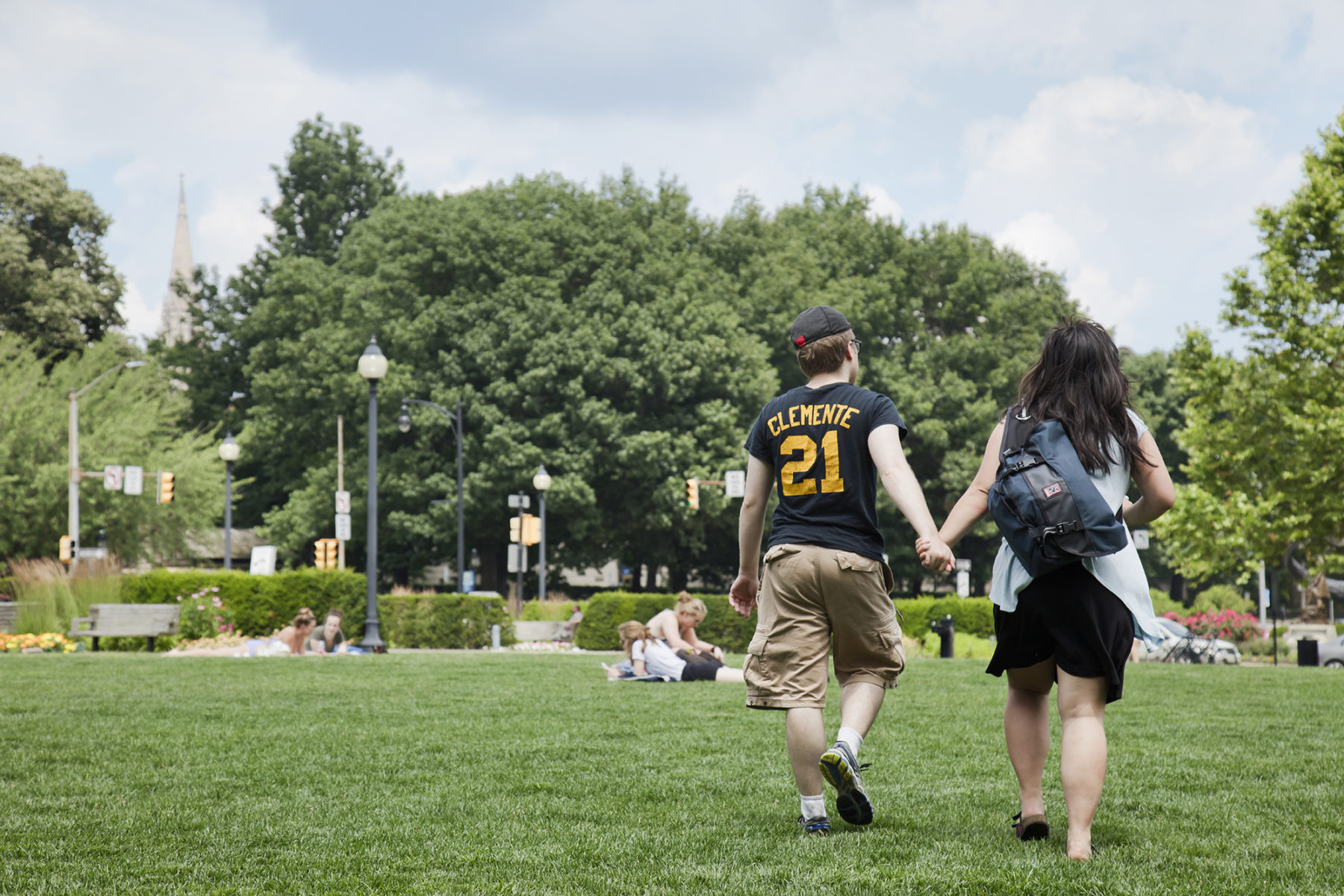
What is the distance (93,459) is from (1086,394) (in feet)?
123

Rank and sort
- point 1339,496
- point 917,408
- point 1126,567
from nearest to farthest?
point 1126,567, point 1339,496, point 917,408

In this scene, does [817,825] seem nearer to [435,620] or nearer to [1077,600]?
[1077,600]

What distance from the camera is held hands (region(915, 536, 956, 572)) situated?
393cm

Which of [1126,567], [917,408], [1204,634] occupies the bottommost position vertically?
[1204,634]

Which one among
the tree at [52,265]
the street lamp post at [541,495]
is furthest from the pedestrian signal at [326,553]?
the tree at [52,265]

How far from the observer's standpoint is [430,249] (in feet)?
121

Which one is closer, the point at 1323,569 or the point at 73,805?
the point at 73,805

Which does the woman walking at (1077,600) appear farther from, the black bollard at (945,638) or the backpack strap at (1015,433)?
the black bollard at (945,638)

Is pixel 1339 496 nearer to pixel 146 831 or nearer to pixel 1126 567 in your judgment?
pixel 1126 567

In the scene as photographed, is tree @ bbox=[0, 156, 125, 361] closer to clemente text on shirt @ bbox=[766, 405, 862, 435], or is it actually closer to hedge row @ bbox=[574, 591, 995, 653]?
hedge row @ bbox=[574, 591, 995, 653]

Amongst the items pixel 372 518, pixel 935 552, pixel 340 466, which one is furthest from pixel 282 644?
pixel 340 466

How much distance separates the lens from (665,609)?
806 inches

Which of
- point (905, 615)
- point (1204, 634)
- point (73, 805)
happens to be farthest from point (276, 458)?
point (73, 805)

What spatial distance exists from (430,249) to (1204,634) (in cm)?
2481
